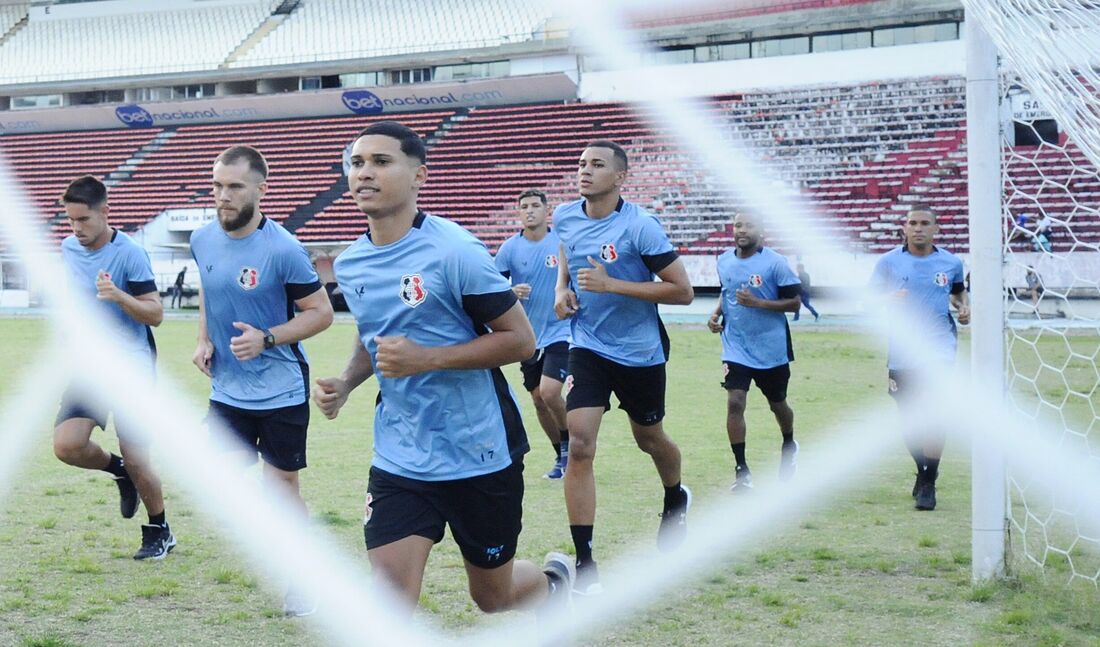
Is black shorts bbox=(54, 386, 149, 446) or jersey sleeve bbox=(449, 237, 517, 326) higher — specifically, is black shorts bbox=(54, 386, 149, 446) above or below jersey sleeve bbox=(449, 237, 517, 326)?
below

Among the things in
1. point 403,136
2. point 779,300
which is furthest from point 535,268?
point 403,136

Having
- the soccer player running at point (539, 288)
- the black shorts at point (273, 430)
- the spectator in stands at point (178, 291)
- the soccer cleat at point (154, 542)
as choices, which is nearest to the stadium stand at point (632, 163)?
the spectator in stands at point (178, 291)

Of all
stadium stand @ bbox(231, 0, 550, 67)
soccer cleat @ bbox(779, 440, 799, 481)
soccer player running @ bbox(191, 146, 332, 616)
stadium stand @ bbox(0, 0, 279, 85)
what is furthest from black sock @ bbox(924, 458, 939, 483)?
stadium stand @ bbox(0, 0, 279, 85)

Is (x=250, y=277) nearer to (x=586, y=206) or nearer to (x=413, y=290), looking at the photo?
(x=586, y=206)

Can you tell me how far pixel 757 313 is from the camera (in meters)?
9.33

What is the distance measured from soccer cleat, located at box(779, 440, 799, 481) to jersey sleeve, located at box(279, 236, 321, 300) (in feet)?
15.1

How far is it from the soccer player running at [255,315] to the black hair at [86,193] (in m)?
1.09

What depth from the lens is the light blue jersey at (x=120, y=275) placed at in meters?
6.77

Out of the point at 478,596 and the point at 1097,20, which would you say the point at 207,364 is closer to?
the point at 478,596

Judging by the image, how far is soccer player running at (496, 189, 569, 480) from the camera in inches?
371

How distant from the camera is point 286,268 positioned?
5922mm

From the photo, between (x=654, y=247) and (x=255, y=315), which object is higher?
(x=654, y=247)

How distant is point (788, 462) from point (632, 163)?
2511cm

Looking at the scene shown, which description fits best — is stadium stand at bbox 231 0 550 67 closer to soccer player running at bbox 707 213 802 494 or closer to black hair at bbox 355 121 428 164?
soccer player running at bbox 707 213 802 494
